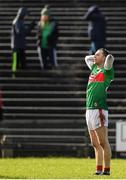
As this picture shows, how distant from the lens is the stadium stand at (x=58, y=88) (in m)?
24.0

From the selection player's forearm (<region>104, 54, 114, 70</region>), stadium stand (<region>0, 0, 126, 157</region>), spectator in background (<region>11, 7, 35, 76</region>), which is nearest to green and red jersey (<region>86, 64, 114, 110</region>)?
player's forearm (<region>104, 54, 114, 70</region>)

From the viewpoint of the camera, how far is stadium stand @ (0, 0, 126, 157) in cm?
2399

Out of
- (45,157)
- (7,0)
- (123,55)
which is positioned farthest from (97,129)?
(7,0)

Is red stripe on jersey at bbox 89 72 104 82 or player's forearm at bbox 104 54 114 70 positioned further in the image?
red stripe on jersey at bbox 89 72 104 82

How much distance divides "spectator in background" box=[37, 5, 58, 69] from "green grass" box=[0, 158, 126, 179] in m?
5.51

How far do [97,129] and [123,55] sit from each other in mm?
12405

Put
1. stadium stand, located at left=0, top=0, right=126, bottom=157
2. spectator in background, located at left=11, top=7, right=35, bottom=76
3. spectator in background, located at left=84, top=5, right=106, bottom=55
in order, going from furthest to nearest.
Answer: spectator in background, located at left=11, top=7, right=35, bottom=76, spectator in background, located at left=84, top=5, right=106, bottom=55, stadium stand, located at left=0, top=0, right=126, bottom=157

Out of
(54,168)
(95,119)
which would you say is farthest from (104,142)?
(54,168)

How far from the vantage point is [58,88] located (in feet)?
88.1

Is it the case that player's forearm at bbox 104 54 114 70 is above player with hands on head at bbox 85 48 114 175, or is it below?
above

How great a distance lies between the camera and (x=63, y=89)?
26844 millimetres

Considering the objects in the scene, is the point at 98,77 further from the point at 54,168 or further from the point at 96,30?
the point at 96,30

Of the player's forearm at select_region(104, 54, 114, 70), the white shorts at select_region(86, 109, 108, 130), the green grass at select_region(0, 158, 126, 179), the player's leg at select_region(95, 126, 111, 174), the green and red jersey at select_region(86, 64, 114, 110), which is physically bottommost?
the green grass at select_region(0, 158, 126, 179)

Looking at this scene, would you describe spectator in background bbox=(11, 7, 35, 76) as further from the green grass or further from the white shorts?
the white shorts
